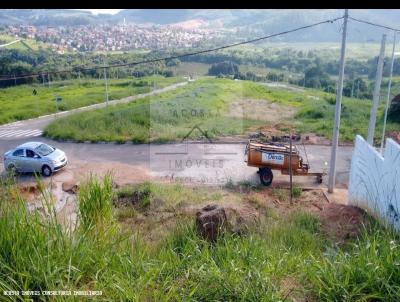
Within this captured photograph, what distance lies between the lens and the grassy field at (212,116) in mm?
13211

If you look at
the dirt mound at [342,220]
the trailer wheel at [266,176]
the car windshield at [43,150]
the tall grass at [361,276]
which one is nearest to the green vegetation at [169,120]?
the car windshield at [43,150]

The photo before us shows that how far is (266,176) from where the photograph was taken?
946 centimetres

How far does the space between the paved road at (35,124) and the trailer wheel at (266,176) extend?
5.75 m

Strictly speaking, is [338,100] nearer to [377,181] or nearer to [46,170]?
[377,181]

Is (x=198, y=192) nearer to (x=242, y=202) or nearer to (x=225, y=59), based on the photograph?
(x=242, y=202)

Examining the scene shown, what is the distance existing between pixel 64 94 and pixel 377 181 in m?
13.3

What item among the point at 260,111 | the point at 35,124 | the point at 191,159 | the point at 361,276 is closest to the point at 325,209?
the point at 191,159

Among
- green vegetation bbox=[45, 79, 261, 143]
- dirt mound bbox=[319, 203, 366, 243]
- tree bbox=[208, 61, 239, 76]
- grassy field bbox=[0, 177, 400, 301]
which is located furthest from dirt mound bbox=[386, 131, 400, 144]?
grassy field bbox=[0, 177, 400, 301]

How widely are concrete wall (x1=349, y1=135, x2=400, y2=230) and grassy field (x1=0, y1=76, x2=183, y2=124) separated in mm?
8601

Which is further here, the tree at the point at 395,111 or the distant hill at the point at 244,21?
the tree at the point at 395,111

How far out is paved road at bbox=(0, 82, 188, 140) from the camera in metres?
13.9

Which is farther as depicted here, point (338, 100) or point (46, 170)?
point (46, 170)

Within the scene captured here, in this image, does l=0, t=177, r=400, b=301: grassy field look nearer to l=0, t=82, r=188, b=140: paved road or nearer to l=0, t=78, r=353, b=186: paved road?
l=0, t=78, r=353, b=186: paved road

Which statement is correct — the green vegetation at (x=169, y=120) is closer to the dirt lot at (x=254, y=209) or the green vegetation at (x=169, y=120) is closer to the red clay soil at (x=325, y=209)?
the dirt lot at (x=254, y=209)
